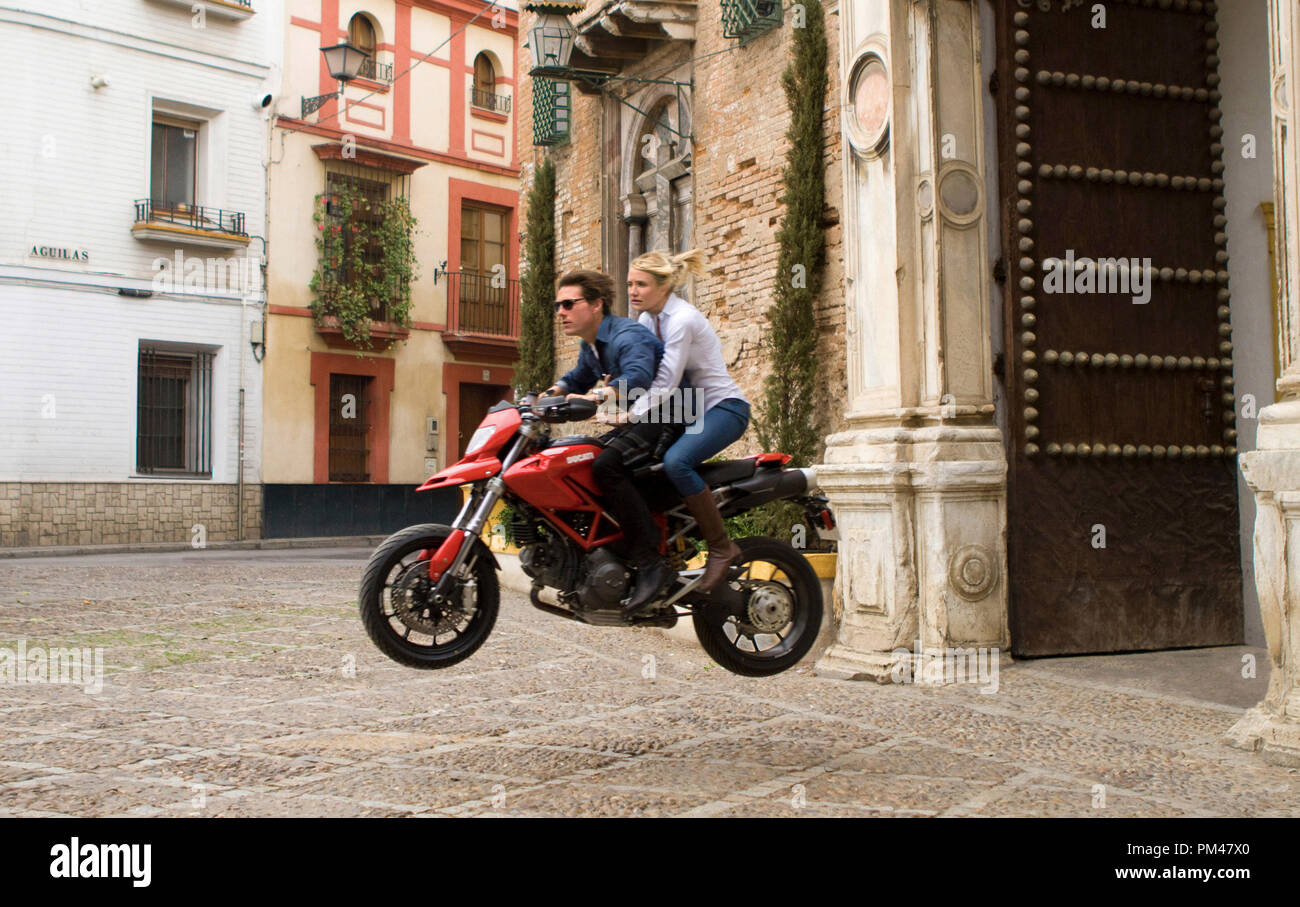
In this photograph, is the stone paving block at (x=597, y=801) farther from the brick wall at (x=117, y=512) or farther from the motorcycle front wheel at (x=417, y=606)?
the brick wall at (x=117, y=512)

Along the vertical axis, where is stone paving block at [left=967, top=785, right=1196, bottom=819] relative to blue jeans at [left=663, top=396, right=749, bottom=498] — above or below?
below

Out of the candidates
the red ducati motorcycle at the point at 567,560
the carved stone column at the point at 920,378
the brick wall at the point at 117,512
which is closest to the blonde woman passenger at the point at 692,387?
the red ducati motorcycle at the point at 567,560

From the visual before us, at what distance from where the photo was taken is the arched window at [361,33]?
2236 centimetres

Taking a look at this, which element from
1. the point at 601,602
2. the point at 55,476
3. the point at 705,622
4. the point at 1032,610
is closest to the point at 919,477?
the point at 1032,610

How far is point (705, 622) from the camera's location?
511 centimetres

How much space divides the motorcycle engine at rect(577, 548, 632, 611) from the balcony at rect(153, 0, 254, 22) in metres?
18.2

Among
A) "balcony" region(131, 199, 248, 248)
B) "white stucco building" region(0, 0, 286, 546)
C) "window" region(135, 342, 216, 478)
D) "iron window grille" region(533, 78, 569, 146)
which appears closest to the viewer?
"iron window grille" region(533, 78, 569, 146)

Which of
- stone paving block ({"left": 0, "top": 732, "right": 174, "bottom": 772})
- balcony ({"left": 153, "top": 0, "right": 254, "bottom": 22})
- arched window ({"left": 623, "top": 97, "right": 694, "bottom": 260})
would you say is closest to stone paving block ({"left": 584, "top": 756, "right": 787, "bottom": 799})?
stone paving block ({"left": 0, "top": 732, "right": 174, "bottom": 772})

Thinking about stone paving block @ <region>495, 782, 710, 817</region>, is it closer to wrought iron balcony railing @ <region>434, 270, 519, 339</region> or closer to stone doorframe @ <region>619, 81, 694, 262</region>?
stone doorframe @ <region>619, 81, 694, 262</region>

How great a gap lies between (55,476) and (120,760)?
15.0m

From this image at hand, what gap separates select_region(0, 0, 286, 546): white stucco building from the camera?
1816cm

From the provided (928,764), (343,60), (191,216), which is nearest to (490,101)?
(343,60)

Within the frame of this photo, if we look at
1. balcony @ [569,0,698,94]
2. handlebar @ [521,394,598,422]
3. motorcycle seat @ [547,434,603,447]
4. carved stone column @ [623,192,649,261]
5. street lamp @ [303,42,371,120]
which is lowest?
motorcycle seat @ [547,434,603,447]
